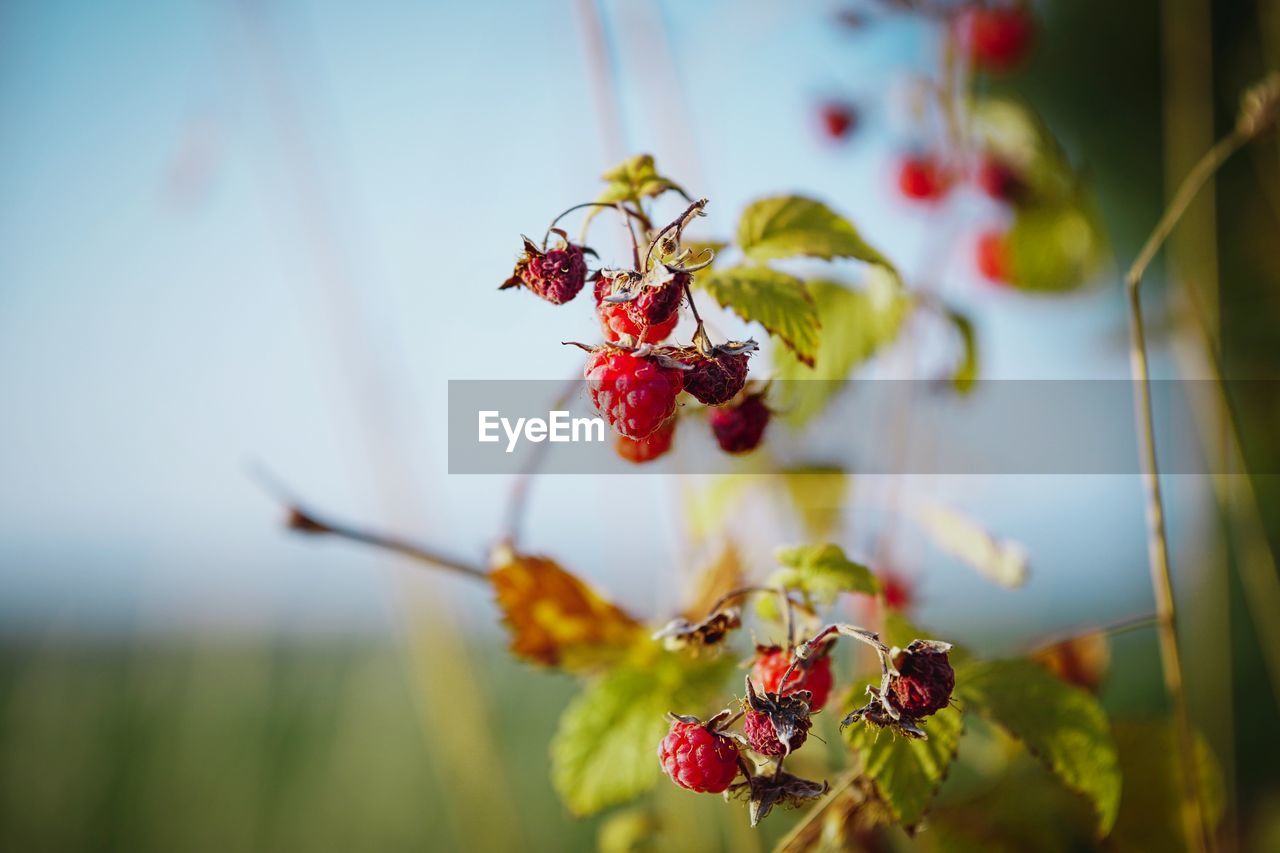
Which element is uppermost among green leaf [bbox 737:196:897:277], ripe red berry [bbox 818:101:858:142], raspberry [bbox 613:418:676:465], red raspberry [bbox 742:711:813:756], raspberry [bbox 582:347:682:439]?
ripe red berry [bbox 818:101:858:142]

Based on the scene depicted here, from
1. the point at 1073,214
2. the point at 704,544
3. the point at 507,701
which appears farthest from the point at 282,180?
the point at 507,701

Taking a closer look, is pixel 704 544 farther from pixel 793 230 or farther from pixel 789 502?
pixel 793 230

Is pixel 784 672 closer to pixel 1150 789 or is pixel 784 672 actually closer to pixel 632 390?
pixel 632 390

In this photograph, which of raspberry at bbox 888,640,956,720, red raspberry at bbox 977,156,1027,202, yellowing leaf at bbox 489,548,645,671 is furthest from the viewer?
red raspberry at bbox 977,156,1027,202

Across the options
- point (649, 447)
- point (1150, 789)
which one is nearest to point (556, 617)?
point (649, 447)

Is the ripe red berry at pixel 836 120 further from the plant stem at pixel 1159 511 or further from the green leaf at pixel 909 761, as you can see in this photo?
the green leaf at pixel 909 761

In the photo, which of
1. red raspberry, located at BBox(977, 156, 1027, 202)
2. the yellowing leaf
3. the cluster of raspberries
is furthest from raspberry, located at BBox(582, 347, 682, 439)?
red raspberry, located at BBox(977, 156, 1027, 202)

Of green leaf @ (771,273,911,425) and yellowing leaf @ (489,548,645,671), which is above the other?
green leaf @ (771,273,911,425)

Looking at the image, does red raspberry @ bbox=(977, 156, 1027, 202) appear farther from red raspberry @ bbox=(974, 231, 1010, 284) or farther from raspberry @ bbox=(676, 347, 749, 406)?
raspberry @ bbox=(676, 347, 749, 406)
